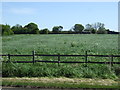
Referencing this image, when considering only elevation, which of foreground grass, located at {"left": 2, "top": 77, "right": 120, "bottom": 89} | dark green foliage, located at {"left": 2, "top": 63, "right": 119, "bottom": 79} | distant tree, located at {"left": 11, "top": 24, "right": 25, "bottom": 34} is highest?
distant tree, located at {"left": 11, "top": 24, "right": 25, "bottom": 34}

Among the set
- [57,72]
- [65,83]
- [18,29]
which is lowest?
[65,83]

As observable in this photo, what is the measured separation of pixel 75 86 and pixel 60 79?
1.47 metres

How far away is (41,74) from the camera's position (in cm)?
1005

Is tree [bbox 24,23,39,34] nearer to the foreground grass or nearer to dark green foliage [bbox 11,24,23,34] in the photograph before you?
dark green foliage [bbox 11,24,23,34]

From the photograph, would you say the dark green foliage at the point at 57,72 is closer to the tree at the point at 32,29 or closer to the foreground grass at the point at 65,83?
the foreground grass at the point at 65,83

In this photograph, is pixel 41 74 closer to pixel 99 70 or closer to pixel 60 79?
pixel 60 79

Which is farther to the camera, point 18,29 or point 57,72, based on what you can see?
point 18,29

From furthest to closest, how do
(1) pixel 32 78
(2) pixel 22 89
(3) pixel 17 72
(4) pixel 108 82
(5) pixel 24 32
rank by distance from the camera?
(5) pixel 24 32, (3) pixel 17 72, (1) pixel 32 78, (4) pixel 108 82, (2) pixel 22 89

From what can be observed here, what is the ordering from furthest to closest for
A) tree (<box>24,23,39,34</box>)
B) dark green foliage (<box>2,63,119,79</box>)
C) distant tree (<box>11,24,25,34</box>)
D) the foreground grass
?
tree (<box>24,23,39,34</box>), distant tree (<box>11,24,25,34</box>), dark green foliage (<box>2,63,119,79</box>), the foreground grass

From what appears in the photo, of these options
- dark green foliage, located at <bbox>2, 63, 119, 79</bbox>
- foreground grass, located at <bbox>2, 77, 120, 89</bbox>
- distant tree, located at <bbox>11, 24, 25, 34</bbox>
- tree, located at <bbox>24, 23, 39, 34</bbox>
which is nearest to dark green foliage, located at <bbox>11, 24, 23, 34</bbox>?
distant tree, located at <bbox>11, 24, 25, 34</bbox>

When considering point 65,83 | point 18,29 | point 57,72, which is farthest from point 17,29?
point 65,83

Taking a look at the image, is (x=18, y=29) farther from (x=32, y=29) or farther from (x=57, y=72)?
(x=57, y=72)

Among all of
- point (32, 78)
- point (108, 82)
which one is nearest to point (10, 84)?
point (32, 78)

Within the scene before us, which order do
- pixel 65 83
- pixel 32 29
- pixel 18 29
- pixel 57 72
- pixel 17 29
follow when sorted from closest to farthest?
pixel 65 83 → pixel 57 72 → pixel 18 29 → pixel 17 29 → pixel 32 29
